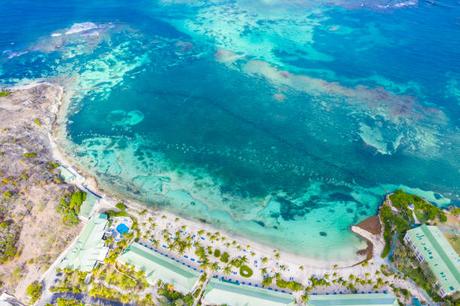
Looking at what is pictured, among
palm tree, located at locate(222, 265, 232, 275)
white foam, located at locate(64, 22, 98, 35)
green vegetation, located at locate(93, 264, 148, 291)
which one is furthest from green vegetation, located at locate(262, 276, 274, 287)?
white foam, located at locate(64, 22, 98, 35)

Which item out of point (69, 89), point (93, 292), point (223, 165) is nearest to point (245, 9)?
point (69, 89)

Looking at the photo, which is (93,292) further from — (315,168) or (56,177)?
(315,168)

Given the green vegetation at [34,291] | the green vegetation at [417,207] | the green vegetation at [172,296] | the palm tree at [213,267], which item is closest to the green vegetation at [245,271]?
the palm tree at [213,267]

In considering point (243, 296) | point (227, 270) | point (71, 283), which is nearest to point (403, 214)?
point (243, 296)

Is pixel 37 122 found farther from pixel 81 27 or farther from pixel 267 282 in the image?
pixel 267 282

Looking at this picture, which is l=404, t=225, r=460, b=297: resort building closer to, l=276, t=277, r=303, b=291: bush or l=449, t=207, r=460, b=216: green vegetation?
l=449, t=207, r=460, b=216: green vegetation
